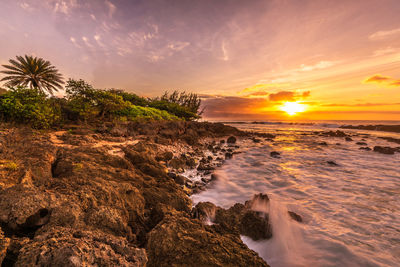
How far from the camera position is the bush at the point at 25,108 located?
7.67 meters

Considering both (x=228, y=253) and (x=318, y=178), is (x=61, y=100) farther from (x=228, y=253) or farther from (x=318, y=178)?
(x=318, y=178)

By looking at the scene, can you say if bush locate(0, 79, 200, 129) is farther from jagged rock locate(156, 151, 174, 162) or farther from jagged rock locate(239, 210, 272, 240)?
jagged rock locate(239, 210, 272, 240)

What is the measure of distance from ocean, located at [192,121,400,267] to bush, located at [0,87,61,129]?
8.85 metres

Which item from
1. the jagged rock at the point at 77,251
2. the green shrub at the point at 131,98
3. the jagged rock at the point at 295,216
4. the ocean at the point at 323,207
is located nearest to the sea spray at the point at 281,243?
the ocean at the point at 323,207

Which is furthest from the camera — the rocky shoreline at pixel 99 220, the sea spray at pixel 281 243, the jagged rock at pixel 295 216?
the jagged rock at pixel 295 216

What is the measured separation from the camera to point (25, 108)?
793 centimetres

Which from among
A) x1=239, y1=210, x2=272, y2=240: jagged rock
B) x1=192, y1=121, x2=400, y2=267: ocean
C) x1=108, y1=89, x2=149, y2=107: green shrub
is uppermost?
x1=108, y1=89, x2=149, y2=107: green shrub

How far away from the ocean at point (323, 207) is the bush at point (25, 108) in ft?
29.0

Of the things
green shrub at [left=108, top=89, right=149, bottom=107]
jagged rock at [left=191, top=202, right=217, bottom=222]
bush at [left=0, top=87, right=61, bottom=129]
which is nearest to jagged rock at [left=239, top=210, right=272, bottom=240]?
jagged rock at [left=191, top=202, right=217, bottom=222]

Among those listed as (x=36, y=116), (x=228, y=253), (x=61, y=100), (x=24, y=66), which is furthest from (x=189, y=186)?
(x=24, y=66)

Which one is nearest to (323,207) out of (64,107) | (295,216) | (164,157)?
(295,216)

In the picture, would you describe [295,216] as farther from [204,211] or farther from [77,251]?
[77,251]

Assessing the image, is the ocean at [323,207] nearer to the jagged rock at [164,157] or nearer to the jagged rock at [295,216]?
the jagged rock at [295,216]

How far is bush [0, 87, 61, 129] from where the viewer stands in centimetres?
767
